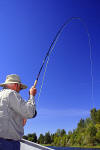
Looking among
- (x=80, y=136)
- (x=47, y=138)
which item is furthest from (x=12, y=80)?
(x=47, y=138)

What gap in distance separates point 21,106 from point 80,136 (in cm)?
7941

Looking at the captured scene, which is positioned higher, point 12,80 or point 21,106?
point 12,80

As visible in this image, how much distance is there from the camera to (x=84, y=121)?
305 feet

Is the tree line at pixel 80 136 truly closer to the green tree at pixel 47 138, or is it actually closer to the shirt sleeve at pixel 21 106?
the green tree at pixel 47 138

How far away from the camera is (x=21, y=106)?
1.94 meters

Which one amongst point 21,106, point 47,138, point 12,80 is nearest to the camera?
point 21,106

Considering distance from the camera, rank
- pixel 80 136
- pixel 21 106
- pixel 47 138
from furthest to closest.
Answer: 1. pixel 47 138
2. pixel 80 136
3. pixel 21 106

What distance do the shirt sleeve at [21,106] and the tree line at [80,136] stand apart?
181 feet

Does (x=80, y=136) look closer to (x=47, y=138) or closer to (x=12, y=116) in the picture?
(x=47, y=138)

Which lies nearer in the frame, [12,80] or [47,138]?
[12,80]

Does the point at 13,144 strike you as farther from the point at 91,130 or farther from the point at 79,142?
the point at 79,142

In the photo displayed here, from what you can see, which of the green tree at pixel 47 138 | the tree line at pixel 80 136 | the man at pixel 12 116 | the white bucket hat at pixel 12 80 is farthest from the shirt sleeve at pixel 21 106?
the green tree at pixel 47 138

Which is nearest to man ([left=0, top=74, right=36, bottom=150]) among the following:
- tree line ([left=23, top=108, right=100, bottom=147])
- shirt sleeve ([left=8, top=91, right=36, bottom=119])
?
shirt sleeve ([left=8, top=91, right=36, bottom=119])

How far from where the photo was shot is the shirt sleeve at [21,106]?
1.94 m
